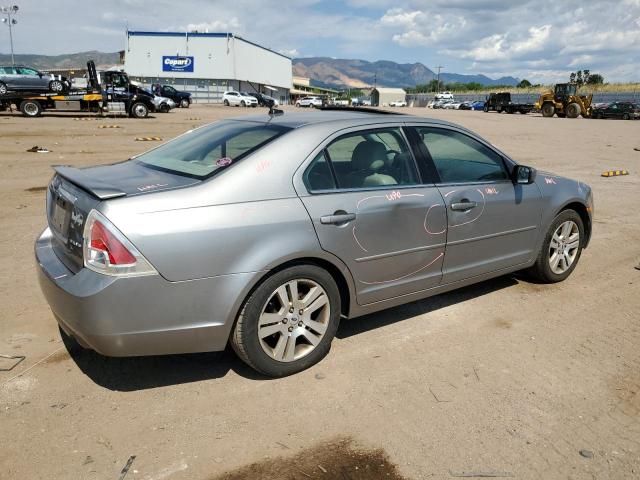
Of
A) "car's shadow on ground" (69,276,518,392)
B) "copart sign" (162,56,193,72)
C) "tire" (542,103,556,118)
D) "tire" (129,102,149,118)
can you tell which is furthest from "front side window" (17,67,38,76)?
"copart sign" (162,56,193,72)

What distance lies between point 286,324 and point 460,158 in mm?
2144

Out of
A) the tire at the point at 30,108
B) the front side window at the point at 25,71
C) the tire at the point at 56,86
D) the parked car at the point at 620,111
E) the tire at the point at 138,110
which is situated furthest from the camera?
the parked car at the point at 620,111

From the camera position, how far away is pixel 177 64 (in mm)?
69000

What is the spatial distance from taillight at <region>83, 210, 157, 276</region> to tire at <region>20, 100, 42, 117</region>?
88.1 ft

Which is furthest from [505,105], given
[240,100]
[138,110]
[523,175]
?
[523,175]

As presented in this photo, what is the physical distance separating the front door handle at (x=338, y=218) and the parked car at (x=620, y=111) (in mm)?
44494

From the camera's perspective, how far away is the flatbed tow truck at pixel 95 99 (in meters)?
25.4

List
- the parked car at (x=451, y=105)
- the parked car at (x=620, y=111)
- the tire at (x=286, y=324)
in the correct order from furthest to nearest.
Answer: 1. the parked car at (x=451, y=105)
2. the parked car at (x=620, y=111)
3. the tire at (x=286, y=324)

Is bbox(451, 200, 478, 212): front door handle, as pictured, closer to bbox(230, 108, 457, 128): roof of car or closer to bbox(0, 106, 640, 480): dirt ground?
bbox(230, 108, 457, 128): roof of car

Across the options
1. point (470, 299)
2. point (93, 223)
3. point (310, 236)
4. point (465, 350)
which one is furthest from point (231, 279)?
point (470, 299)

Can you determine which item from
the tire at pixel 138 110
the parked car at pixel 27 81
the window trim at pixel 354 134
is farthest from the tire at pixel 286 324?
the tire at pixel 138 110

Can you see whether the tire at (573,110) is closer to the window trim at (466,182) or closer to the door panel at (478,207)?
the door panel at (478,207)

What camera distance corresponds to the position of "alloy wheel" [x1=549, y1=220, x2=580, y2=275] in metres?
4.90

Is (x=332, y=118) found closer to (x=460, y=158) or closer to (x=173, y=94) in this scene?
(x=460, y=158)
